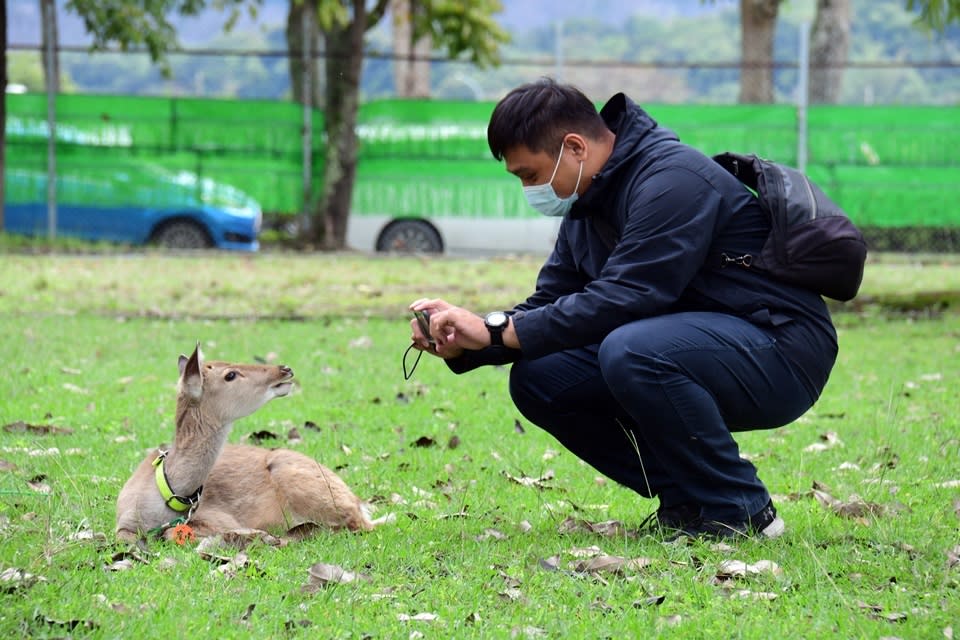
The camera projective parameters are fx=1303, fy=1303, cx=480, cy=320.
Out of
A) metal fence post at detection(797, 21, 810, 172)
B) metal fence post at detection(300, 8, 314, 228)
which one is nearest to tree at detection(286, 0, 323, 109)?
metal fence post at detection(300, 8, 314, 228)

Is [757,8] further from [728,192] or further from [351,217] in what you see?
[728,192]

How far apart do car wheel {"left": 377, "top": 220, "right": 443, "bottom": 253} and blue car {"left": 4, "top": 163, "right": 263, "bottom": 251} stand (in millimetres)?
1876

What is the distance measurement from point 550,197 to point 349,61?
14.8 meters

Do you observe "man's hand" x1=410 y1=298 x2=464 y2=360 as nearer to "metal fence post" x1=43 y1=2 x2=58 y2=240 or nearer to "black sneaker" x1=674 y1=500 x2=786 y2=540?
"black sneaker" x1=674 y1=500 x2=786 y2=540

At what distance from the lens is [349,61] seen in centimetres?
1892

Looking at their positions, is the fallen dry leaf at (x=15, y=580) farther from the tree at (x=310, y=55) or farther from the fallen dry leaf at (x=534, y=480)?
the tree at (x=310, y=55)

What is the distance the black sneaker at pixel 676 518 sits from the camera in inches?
183

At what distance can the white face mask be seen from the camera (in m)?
4.62

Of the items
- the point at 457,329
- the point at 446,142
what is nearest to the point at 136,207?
the point at 446,142

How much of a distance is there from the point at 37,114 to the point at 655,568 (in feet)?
53.0

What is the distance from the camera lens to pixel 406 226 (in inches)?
755

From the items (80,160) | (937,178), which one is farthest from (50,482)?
(937,178)

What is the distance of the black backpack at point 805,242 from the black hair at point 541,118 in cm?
66

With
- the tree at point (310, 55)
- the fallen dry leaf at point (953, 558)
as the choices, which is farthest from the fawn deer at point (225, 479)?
the tree at point (310, 55)
